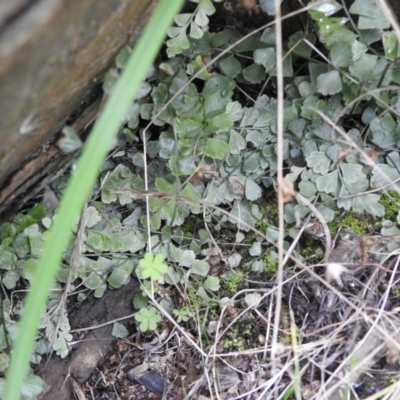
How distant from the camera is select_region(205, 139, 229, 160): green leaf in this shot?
125 cm

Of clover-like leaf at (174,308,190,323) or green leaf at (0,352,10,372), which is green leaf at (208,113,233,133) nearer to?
clover-like leaf at (174,308,190,323)

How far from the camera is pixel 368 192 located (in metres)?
1.24

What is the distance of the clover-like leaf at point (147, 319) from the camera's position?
1224 mm

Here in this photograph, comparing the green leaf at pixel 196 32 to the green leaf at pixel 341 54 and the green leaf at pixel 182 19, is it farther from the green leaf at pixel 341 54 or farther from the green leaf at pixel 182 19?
the green leaf at pixel 341 54

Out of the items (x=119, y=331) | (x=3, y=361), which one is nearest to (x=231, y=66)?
(x=119, y=331)

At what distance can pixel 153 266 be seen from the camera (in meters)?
1.20

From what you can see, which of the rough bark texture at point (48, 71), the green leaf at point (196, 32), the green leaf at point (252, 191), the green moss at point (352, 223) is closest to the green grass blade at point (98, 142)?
the rough bark texture at point (48, 71)

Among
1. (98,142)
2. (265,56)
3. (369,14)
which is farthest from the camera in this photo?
A: (265,56)

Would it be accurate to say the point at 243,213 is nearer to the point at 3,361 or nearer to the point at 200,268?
the point at 200,268

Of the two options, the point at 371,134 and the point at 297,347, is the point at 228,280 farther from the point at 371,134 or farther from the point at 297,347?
the point at 371,134

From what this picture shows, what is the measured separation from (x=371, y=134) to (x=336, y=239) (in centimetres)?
29

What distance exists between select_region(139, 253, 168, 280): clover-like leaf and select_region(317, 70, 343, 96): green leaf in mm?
577

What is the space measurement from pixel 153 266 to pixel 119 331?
26 centimetres

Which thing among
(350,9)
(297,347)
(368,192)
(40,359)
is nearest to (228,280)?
(297,347)
